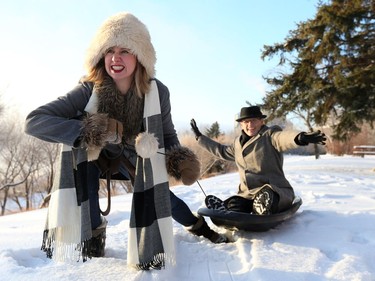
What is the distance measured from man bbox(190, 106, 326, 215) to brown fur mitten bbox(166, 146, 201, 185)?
76 centimetres

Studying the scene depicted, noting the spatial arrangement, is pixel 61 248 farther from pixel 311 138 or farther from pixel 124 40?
pixel 311 138

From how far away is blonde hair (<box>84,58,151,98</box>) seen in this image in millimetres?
2162

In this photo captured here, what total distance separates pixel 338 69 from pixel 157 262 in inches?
327

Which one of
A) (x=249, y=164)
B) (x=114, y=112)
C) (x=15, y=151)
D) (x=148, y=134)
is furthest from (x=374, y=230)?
(x=15, y=151)

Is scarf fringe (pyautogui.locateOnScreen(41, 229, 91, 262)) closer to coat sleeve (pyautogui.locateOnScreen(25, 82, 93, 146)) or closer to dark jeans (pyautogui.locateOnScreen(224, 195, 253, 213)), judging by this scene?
coat sleeve (pyautogui.locateOnScreen(25, 82, 93, 146))

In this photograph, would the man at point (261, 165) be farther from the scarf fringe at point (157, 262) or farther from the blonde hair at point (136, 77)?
the blonde hair at point (136, 77)

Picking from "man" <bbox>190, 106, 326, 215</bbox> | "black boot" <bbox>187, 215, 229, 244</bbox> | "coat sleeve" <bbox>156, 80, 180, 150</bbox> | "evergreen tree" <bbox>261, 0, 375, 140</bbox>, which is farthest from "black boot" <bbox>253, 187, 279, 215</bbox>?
"evergreen tree" <bbox>261, 0, 375, 140</bbox>

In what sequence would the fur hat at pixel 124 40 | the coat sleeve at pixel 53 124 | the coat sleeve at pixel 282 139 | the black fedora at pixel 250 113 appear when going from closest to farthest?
the coat sleeve at pixel 53 124
the fur hat at pixel 124 40
the coat sleeve at pixel 282 139
the black fedora at pixel 250 113

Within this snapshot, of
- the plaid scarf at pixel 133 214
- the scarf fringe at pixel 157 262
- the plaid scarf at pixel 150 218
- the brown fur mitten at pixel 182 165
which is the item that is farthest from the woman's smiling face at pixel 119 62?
the scarf fringe at pixel 157 262

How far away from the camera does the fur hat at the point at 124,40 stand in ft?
6.81

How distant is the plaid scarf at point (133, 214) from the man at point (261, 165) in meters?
0.98

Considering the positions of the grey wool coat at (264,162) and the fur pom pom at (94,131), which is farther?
the grey wool coat at (264,162)

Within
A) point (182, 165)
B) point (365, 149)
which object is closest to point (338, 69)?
point (182, 165)

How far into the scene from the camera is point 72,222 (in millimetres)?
1890
